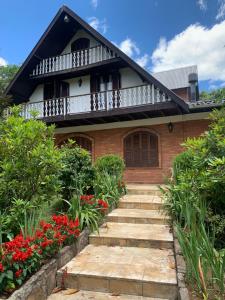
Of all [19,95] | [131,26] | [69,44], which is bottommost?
[19,95]

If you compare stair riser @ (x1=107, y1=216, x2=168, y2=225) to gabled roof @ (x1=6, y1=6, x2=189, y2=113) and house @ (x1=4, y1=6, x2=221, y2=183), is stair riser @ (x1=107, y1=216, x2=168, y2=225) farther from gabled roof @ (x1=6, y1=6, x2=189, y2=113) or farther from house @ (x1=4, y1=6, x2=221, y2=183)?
gabled roof @ (x1=6, y1=6, x2=189, y2=113)

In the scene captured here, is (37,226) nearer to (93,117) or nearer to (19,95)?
(93,117)

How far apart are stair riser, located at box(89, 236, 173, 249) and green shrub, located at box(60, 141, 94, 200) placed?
107cm

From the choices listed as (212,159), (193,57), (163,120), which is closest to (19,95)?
(163,120)

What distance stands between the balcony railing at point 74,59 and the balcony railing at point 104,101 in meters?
1.59

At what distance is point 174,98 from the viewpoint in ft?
30.2

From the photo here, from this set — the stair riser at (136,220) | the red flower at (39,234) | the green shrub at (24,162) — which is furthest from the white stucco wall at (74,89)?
the red flower at (39,234)

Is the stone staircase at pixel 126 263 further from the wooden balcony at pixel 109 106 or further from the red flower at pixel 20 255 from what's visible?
the wooden balcony at pixel 109 106

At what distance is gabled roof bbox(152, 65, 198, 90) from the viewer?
15.5 metres

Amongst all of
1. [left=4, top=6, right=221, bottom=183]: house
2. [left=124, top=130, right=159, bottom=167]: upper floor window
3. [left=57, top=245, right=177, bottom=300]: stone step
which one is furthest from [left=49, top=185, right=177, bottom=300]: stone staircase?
[left=124, top=130, right=159, bottom=167]: upper floor window

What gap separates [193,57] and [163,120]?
10.5m

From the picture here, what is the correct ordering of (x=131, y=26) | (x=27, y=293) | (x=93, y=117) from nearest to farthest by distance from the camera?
(x=27, y=293) → (x=93, y=117) → (x=131, y=26)

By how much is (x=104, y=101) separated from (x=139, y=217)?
6367 mm

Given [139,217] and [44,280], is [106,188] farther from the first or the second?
[44,280]
